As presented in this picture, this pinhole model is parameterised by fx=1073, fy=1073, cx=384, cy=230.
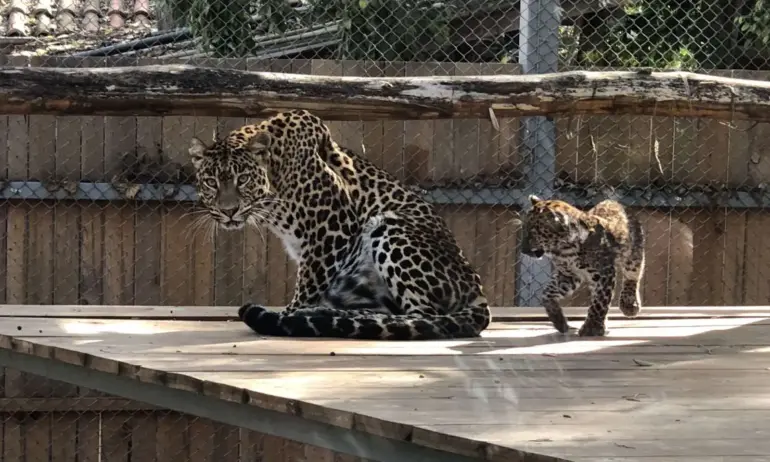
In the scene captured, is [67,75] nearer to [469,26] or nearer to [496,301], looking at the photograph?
[496,301]

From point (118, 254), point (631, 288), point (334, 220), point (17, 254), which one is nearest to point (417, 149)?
point (334, 220)

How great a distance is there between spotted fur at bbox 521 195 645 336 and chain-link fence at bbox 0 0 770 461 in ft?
5.00

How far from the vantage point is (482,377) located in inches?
157

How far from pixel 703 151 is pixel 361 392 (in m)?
4.71

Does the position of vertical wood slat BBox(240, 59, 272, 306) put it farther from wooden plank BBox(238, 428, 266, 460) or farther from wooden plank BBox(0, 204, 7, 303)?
wooden plank BBox(0, 204, 7, 303)

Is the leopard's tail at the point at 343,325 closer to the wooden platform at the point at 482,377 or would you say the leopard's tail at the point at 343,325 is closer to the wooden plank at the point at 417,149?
the wooden platform at the point at 482,377

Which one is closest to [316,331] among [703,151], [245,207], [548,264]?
[245,207]

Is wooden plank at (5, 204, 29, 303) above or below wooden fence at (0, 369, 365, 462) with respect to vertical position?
above

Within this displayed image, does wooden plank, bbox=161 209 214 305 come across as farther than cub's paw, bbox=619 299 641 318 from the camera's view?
Yes

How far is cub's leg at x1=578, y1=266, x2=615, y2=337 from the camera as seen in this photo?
17.5ft

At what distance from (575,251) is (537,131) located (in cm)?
181

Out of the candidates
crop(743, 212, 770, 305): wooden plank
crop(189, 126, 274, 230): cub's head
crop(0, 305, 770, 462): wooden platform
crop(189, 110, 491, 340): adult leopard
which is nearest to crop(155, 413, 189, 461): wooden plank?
crop(0, 305, 770, 462): wooden platform

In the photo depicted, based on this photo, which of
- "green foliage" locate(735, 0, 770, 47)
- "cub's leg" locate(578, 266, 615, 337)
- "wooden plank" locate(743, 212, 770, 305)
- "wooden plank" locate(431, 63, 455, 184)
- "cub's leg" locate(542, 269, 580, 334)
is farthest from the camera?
"green foliage" locate(735, 0, 770, 47)

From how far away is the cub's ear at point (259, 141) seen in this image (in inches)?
223
